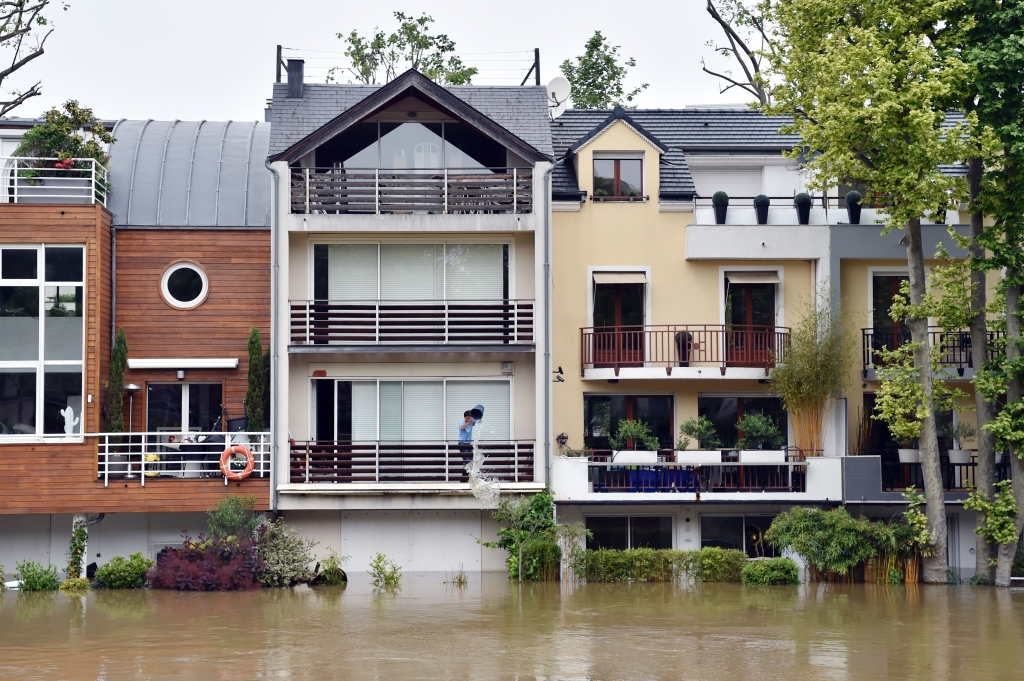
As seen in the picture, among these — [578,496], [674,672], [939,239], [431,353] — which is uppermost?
[939,239]

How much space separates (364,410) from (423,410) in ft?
4.28

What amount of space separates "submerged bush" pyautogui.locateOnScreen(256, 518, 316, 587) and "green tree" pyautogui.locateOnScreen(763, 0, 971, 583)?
41.9 feet

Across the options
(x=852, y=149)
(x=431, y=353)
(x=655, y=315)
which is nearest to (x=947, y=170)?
(x=852, y=149)

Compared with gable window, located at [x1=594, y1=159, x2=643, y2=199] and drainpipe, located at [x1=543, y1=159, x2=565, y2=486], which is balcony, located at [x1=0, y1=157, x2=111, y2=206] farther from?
gable window, located at [x1=594, y1=159, x2=643, y2=199]

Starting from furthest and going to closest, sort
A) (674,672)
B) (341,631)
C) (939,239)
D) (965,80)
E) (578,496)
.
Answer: (939,239), (578,496), (965,80), (341,631), (674,672)

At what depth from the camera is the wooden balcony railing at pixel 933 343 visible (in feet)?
97.2

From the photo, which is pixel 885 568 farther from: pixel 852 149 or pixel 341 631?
pixel 341 631

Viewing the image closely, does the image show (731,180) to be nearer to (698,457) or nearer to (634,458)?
(698,457)

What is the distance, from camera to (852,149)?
2697 centimetres

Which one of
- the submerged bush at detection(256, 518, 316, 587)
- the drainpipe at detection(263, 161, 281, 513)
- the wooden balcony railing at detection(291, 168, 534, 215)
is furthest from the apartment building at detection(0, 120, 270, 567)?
the wooden balcony railing at detection(291, 168, 534, 215)

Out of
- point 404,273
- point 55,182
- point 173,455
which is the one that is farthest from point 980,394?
point 55,182

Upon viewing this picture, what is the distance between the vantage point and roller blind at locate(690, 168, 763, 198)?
31.8 metres

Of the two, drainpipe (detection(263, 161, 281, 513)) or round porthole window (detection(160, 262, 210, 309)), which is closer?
drainpipe (detection(263, 161, 281, 513))

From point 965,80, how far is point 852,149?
98.9 inches
